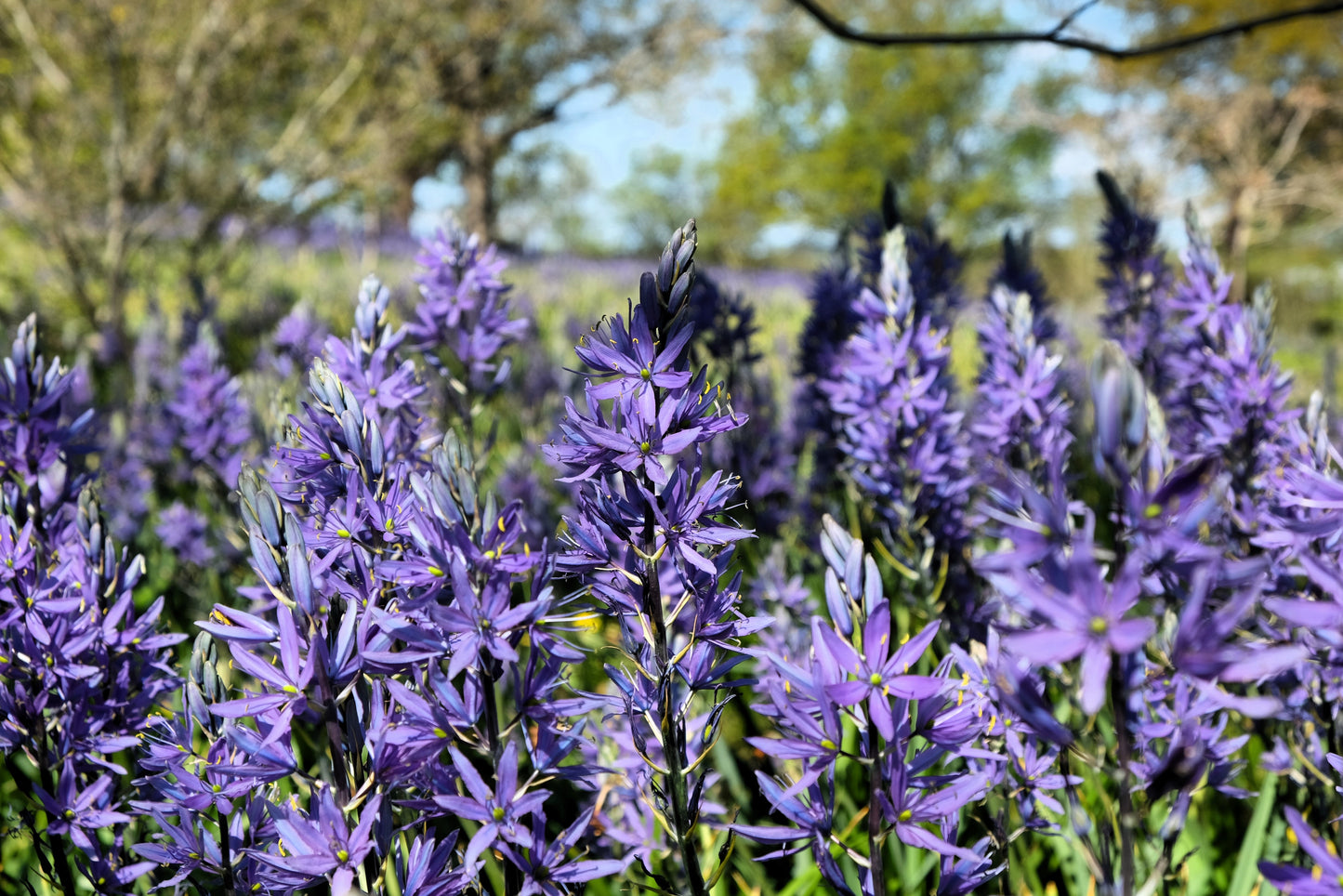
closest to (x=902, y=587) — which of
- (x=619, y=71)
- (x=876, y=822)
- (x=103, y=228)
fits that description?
(x=876, y=822)

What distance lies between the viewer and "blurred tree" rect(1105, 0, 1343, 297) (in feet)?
57.6

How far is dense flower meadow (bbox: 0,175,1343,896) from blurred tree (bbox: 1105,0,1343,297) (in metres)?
17.2

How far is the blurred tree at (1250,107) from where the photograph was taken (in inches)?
691

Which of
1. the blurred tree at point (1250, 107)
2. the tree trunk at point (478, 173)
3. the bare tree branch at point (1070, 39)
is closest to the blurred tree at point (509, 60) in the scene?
the tree trunk at point (478, 173)

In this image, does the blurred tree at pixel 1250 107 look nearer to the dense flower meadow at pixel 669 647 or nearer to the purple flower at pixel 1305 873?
the dense flower meadow at pixel 669 647

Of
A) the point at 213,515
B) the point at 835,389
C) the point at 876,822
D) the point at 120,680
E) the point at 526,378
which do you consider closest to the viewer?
the point at 876,822

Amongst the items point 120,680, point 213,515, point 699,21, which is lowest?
point 213,515

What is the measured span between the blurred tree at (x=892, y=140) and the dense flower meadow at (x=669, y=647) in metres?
33.7

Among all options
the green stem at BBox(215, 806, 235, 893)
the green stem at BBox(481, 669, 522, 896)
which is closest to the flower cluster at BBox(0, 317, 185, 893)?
the green stem at BBox(215, 806, 235, 893)

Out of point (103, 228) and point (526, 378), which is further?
point (103, 228)

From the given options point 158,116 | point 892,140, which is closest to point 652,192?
point 892,140

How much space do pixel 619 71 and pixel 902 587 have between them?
1063cm

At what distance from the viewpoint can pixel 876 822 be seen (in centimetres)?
122

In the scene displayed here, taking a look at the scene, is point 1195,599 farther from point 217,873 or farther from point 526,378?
point 526,378
